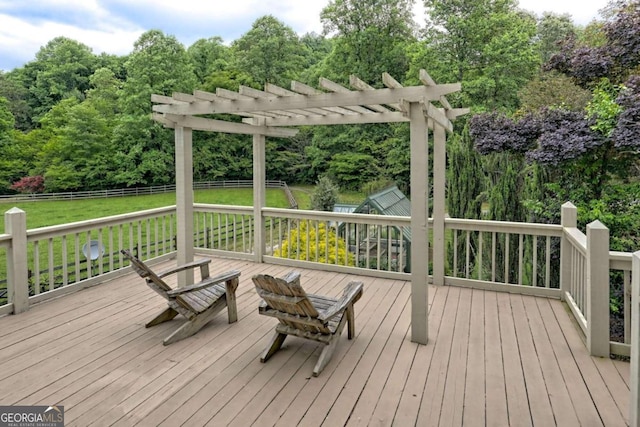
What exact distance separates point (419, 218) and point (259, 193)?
3020 mm

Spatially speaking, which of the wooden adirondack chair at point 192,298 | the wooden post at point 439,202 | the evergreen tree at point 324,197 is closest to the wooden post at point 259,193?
the wooden adirondack chair at point 192,298

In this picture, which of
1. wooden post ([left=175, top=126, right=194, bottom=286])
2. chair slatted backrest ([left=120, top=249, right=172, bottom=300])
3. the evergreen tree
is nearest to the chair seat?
chair slatted backrest ([left=120, top=249, right=172, bottom=300])

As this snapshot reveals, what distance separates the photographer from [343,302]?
2.91 metres

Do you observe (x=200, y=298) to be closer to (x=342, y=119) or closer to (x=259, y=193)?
(x=259, y=193)

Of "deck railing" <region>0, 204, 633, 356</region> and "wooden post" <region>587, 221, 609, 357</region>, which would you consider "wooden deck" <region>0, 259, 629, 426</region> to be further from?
"deck railing" <region>0, 204, 633, 356</region>

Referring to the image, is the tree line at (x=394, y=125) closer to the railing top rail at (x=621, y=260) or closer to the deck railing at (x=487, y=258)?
the deck railing at (x=487, y=258)

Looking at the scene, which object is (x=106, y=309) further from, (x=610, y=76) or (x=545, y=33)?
(x=545, y=33)

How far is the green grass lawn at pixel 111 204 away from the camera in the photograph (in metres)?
16.2

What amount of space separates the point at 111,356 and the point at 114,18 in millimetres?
21939

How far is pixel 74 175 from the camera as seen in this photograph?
739 inches

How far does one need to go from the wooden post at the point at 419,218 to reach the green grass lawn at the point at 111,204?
1300 cm

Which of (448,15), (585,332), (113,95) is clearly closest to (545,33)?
(448,15)

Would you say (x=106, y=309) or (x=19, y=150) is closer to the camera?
(x=106, y=309)

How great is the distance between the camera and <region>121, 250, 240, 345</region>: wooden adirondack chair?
10.1ft
